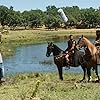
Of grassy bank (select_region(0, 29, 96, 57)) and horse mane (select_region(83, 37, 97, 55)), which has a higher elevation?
horse mane (select_region(83, 37, 97, 55))

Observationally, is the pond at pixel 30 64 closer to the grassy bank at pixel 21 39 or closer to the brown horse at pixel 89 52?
the grassy bank at pixel 21 39

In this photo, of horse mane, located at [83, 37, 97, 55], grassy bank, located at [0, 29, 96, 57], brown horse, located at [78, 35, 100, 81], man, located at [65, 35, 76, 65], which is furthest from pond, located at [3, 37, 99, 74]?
horse mane, located at [83, 37, 97, 55]

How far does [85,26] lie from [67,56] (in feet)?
401

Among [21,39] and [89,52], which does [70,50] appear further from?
[21,39]

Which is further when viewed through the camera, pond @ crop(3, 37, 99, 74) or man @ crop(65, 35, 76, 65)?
pond @ crop(3, 37, 99, 74)

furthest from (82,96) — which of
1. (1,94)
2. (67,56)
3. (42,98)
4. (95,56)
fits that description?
(67,56)

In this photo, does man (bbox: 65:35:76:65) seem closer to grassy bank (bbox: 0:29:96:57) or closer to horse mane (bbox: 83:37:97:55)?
horse mane (bbox: 83:37:97:55)

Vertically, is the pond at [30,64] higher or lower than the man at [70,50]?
lower

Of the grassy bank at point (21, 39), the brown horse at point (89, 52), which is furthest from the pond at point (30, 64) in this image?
the brown horse at point (89, 52)

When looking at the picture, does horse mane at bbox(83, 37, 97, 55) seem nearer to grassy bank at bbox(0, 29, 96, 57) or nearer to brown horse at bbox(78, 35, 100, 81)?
brown horse at bbox(78, 35, 100, 81)

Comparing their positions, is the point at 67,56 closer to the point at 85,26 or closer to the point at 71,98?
the point at 71,98

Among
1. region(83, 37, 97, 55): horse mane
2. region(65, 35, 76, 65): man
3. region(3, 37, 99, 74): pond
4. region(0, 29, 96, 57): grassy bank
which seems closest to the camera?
region(83, 37, 97, 55): horse mane

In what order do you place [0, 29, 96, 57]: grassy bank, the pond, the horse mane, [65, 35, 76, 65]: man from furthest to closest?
[0, 29, 96, 57]: grassy bank → the pond → [65, 35, 76, 65]: man → the horse mane

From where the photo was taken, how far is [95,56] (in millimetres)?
18406
